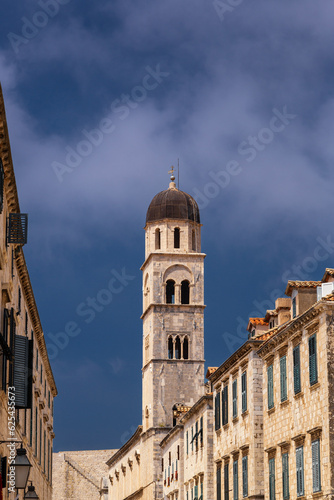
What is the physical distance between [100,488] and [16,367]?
88.0 m

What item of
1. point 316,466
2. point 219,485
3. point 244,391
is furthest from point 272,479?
point 219,485

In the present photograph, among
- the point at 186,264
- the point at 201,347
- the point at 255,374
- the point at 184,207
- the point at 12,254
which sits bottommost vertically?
the point at 255,374

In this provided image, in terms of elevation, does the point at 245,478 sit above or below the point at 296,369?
below

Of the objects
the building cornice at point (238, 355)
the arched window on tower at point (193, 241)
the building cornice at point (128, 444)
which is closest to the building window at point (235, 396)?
the building cornice at point (238, 355)

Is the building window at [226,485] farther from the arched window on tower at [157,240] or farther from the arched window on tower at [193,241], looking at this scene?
the arched window on tower at [157,240]

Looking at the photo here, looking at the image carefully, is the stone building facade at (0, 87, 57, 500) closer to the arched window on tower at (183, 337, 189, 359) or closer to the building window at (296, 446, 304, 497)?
the building window at (296, 446, 304, 497)

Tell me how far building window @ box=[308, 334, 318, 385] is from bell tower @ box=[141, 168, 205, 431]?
51504 mm

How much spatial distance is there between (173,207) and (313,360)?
56207 mm

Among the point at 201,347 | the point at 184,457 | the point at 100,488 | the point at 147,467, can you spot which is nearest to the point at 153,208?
the point at 201,347

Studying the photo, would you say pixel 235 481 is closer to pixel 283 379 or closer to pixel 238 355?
pixel 238 355

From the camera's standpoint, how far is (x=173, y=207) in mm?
85125

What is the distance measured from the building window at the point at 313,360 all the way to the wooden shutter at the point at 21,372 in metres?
9.26

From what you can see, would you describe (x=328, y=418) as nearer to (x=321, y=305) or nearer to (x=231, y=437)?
(x=321, y=305)

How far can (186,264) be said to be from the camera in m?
84.1
